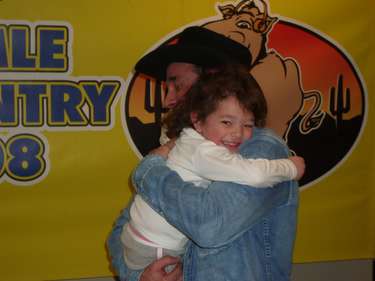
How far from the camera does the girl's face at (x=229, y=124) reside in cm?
125

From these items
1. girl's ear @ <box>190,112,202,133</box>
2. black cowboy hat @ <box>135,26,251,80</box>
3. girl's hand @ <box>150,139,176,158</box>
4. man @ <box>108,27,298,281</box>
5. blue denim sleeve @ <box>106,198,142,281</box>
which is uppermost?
black cowboy hat @ <box>135,26,251,80</box>

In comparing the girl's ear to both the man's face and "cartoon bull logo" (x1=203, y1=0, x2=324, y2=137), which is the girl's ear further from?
"cartoon bull logo" (x1=203, y1=0, x2=324, y2=137)

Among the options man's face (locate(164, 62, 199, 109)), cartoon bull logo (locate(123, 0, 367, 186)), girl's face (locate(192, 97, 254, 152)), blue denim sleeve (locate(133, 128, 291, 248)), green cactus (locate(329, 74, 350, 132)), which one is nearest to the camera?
blue denim sleeve (locate(133, 128, 291, 248))

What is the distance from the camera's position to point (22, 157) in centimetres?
226

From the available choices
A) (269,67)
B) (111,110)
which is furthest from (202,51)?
(269,67)

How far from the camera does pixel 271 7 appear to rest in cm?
241

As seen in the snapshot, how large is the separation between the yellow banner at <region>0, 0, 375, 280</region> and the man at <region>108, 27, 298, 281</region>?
0.99 meters

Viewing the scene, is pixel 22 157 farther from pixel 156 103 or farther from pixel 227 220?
pixel 227 220

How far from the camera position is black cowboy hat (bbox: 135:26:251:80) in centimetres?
140

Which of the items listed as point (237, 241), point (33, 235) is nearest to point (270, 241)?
point (237, 241)

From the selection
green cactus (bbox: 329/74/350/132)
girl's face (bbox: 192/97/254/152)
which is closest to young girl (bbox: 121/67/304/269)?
girl's face (bbox: 192/97/254/152)

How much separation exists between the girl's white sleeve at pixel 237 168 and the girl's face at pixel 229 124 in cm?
4

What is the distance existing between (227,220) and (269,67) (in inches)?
57.4

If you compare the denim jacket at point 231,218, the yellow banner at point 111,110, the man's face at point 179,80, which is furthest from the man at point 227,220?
the yellow banner at point 111,110
